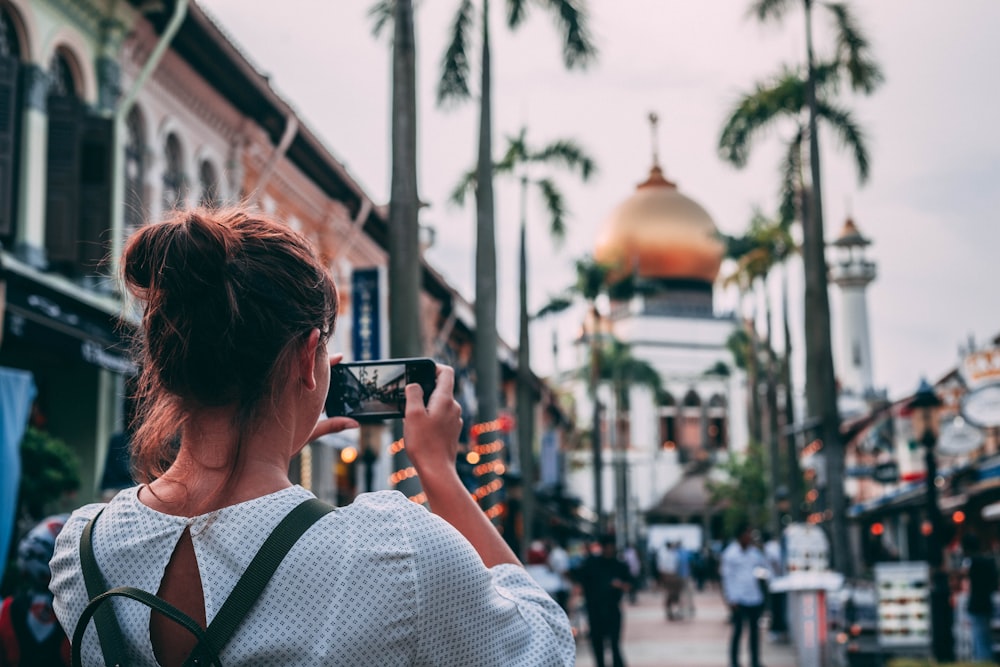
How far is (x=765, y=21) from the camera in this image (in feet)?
72.7

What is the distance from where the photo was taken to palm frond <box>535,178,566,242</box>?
27094 mm

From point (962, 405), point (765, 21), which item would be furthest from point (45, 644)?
point (765, 21)

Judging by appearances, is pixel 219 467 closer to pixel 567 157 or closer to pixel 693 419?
pixel 567 157

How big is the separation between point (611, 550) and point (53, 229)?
7.43 m

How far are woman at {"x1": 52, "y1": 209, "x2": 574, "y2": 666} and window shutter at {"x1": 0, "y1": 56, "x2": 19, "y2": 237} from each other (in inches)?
441

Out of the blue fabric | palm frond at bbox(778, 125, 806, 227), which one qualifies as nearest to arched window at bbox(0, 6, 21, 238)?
the blue fabric

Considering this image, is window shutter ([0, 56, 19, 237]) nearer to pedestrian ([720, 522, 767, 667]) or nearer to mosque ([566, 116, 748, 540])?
pedestrian ([720, 522, 767, 667])

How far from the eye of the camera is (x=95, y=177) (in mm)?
14141

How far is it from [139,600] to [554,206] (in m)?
25.6

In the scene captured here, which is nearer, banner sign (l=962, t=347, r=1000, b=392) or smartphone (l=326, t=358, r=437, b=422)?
smartphone (l=326, t=358, r=437, b=422)

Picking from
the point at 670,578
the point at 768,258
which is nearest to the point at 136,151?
the point at 670,578

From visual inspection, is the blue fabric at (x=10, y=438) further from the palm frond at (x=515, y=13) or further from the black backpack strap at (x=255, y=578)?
the palm frond at (x=515, y=13)

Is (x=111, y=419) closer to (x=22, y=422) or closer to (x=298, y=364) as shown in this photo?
(x=22, y=422)

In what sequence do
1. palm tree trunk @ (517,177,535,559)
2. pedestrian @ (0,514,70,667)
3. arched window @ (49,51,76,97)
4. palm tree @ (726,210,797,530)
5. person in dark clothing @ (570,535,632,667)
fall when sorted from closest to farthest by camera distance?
pedestrian @ (0,514,70,667) < arched window @ (49,51,76,97) < person in dark clothing @ (570,535,632,667) < palm tree trunk @ (517,177,535,559) < palm tree @ (726,210,797,530)
